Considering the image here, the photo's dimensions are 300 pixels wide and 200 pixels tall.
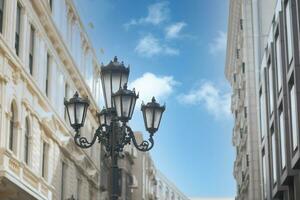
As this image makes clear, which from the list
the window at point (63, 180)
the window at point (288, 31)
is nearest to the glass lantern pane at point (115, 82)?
the window at point (288, 31)

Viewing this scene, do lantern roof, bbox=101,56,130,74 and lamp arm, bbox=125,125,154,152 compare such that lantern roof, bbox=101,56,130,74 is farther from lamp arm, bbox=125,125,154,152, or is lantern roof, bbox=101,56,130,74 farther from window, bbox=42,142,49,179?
window, bbox=42,142,49,179

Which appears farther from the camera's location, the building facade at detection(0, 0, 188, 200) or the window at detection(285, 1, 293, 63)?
the window at detection(285, 1, 293, 63)

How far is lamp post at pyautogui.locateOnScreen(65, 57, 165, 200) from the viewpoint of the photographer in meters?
17.9

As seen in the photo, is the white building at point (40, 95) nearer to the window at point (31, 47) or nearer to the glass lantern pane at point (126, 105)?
the window at point (31, 47)

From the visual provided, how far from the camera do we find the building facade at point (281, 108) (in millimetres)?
32625

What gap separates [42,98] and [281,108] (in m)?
10.7

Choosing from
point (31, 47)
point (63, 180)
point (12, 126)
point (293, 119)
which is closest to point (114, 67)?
point (12, 126)

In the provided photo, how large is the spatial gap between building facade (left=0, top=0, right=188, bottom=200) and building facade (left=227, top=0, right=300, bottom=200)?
8.23 meters

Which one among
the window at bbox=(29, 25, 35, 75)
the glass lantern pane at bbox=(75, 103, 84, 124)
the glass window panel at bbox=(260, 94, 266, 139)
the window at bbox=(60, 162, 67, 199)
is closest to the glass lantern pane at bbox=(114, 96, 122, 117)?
the glass lantern pane at bbox=(75, 103, 84, 124)

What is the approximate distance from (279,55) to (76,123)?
2179 cm

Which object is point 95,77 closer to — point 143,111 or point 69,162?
point 69,162

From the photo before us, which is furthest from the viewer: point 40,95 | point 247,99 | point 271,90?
point 247,99

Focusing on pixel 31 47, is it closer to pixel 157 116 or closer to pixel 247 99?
pixel 157 116

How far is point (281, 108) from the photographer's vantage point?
38.4 metres
